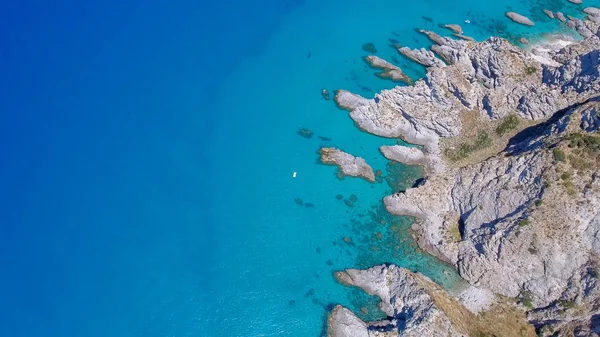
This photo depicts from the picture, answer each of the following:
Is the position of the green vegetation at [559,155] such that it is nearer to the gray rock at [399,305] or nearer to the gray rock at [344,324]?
the gray rock at [399,305]

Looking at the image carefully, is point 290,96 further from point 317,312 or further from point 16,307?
point 16,307

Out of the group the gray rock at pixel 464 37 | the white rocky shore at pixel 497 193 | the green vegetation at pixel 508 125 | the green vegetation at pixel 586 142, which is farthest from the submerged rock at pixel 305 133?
the gray rock at pixel 464 37

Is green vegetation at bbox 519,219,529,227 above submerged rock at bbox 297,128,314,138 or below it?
above

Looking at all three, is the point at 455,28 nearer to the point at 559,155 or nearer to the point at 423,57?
the point at 423,57

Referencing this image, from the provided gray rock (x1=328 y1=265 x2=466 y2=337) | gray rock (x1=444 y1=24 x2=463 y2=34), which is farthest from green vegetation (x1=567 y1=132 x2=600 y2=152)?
gray rock (x1=444 y1=24 x2=463 y2=34)

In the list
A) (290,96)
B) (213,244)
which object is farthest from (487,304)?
(290,96)

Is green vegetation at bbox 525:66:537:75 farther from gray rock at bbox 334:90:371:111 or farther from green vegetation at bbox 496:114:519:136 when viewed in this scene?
gray rock at bbox 334:90:371:111

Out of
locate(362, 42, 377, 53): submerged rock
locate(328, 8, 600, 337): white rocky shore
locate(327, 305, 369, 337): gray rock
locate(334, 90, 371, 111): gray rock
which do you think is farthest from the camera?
locate(362, 42, 377, 53): submerged rock
